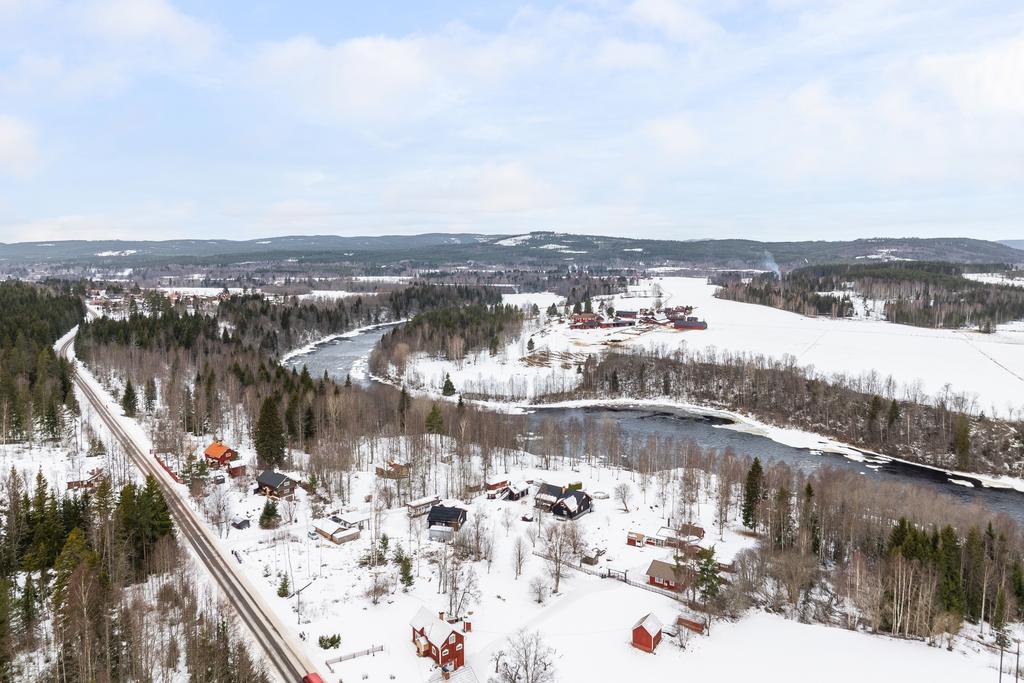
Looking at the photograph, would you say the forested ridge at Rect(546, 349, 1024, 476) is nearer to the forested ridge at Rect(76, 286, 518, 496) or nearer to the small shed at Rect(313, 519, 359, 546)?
the forested ridge at Rect(76, 286, 518, 496)

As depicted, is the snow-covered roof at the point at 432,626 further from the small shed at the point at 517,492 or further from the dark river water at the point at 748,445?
the dark river water at the point at 748,445

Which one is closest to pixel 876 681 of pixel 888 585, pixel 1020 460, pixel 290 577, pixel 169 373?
pixel 888 585

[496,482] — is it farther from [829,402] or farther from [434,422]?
[829,402]

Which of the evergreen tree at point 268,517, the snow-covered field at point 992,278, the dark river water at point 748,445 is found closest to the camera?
the evergreen tree at point 268,517

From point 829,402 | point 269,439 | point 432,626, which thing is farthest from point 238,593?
point 829,402

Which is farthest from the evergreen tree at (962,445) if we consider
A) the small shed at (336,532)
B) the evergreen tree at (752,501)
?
the small shed at (336,532)

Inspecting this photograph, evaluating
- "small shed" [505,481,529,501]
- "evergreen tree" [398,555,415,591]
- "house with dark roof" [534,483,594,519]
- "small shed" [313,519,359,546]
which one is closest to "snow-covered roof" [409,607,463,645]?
"evergreen tree" [398,555,415,591]
